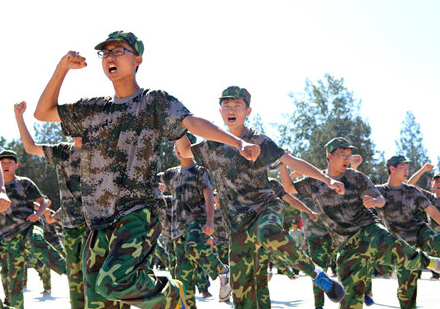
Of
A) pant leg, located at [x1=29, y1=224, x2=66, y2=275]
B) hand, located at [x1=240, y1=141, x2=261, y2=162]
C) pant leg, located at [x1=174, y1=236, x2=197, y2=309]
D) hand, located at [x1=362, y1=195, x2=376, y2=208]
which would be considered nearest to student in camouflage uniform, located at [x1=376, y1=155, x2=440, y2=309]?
hand, located at [x1=362, y1=195, x2=376, y2=208]

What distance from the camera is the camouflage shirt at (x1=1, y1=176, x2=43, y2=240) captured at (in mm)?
9141

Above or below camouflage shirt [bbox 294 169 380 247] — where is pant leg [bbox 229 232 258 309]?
below

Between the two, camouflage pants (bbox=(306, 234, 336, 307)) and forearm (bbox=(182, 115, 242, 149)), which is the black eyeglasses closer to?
forearm (bbox=(182, 115, 242, 149))

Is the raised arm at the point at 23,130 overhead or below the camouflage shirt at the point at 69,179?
overhead

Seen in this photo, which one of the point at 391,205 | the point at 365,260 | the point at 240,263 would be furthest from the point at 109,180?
the point at 391,205

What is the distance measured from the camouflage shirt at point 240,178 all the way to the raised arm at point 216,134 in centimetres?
215

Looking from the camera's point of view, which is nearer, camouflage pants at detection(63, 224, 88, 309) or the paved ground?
camouflage pants at detection(63, 224, 88, 309)

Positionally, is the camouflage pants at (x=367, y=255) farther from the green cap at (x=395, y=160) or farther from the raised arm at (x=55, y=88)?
the raised arm at (x=55, y=88)

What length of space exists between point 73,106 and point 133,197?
1017 millimetres

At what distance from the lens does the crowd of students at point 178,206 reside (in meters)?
4.44

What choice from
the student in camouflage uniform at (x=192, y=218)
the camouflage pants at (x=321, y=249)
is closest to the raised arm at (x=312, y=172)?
the student in camouflage uniform at (x=192, y=218)

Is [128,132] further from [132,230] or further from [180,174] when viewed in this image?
[180,174]

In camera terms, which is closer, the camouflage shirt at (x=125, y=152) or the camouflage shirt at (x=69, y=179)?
the camouflage shirt at (x=125, y=152)

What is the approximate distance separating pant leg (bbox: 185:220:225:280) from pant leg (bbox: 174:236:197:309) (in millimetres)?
126
